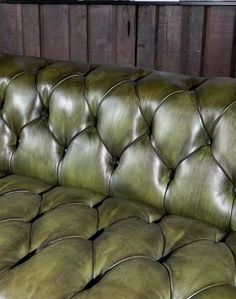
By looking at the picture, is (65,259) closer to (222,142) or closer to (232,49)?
(222,142)

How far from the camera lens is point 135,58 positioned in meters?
1.99

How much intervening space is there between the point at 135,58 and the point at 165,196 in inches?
34.0

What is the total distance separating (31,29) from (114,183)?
1.14m

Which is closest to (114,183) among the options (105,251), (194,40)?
(105,251)

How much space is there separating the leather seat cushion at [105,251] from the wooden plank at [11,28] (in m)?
1.12

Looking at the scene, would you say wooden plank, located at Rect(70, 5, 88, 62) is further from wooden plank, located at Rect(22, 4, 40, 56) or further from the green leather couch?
the green leather couch

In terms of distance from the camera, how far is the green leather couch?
101 cm

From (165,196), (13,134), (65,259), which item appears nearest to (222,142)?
(165,196)

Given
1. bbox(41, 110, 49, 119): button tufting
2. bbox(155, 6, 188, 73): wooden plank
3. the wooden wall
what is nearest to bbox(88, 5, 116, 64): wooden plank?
the wooden wall

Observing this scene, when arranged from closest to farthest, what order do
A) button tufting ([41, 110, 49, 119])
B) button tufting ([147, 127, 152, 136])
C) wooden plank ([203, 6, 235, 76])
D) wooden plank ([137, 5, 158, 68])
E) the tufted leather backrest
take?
1. the tufted leather backrest
2. button tufting ([147, 127, 152, 136])
3. button tufting ([41, 110, 49, 119])
4. wooden plank ([203, 6, 235, 76])
5. wooden plank ([137, 5, 158, 68])

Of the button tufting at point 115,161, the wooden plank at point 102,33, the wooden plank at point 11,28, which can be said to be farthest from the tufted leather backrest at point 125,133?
the wooden plank at point 11,28

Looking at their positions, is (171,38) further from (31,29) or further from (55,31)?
(31,29)

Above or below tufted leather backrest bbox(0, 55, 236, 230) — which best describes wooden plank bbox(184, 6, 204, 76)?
above

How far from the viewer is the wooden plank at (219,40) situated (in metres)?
1.73
